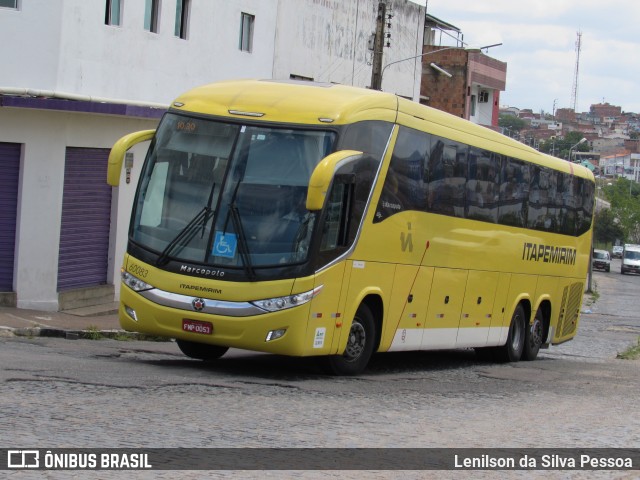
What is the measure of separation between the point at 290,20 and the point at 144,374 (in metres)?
22.8

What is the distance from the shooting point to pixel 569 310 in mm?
22688

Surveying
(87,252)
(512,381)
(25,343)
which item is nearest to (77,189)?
(87,252)

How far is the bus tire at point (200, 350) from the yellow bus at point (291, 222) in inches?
0.6

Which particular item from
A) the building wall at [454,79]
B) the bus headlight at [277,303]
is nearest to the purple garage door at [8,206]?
the bus headlight at [277,303]

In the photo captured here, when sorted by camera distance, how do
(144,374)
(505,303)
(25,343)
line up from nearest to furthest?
(144,374) < (25,343) < (505,303)

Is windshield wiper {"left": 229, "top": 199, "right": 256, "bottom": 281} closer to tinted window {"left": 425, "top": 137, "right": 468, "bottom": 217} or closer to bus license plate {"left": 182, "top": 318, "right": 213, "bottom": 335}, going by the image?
bus license plate {"left": 182, "top": 318, "right": 213, "bottom": 335}

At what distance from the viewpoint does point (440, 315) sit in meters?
16.5

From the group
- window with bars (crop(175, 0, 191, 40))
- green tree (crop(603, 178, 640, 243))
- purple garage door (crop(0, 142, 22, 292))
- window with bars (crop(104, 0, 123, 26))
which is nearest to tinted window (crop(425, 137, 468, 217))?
purple garage door (crop(0, 142, 22, 292))

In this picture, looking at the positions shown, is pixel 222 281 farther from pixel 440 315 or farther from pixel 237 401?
pixel 440 315

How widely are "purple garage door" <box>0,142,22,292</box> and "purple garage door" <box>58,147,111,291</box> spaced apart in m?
1.16

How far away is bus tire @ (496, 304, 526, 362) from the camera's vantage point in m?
19.8

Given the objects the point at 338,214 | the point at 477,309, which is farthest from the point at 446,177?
the point at 338,214

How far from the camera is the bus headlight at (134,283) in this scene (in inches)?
520

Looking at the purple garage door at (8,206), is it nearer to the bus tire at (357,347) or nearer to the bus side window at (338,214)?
the bus tire at (357,347)
